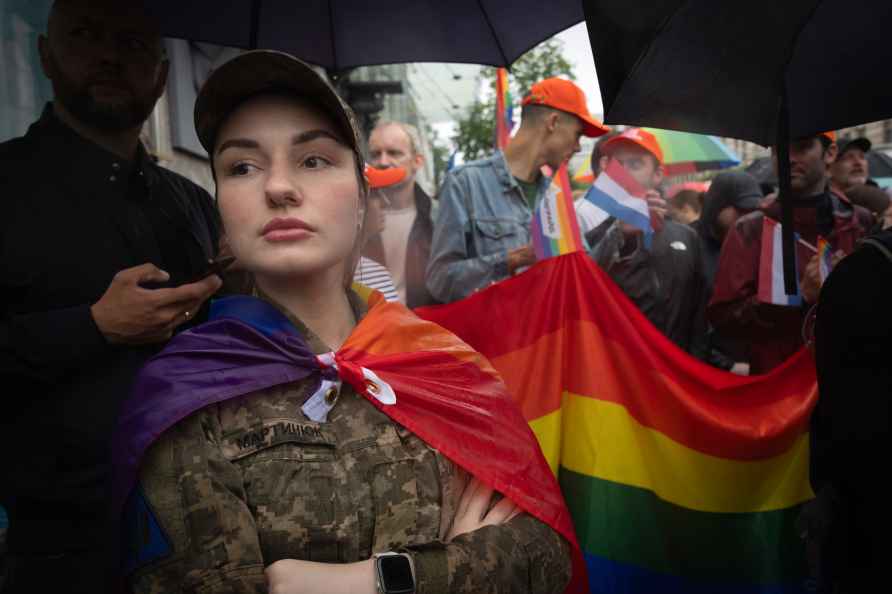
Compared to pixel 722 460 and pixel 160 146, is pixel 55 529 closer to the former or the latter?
pixel 722 460

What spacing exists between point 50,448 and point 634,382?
2.16 m

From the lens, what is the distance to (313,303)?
69.2 inches

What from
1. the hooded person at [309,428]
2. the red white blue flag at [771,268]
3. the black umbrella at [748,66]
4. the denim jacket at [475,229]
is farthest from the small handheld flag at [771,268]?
the hooded person at [309,428]

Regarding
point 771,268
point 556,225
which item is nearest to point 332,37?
point 556,225

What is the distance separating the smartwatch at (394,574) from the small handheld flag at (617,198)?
8.28 feet

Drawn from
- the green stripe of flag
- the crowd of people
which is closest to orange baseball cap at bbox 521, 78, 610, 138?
the crowd of people

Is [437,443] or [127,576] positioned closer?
[127,576]

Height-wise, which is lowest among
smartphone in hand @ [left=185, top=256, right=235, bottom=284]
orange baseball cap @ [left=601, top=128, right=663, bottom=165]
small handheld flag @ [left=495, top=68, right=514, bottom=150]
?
smartphone in hand @ [left=185, top=256, right=235, bottom=284]

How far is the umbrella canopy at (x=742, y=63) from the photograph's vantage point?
1.99 meters

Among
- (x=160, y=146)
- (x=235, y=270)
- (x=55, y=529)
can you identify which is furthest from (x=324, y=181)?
(x=160, y=146)

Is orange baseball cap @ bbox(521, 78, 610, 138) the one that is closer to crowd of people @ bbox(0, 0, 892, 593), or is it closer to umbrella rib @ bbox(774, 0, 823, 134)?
crowd of people @ bbox(0, 0, 892, 593)

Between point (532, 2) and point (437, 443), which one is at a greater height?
point (532, 2)

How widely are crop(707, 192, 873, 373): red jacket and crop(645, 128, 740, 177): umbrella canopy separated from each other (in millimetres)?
2568

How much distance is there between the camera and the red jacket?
381 centimetres
